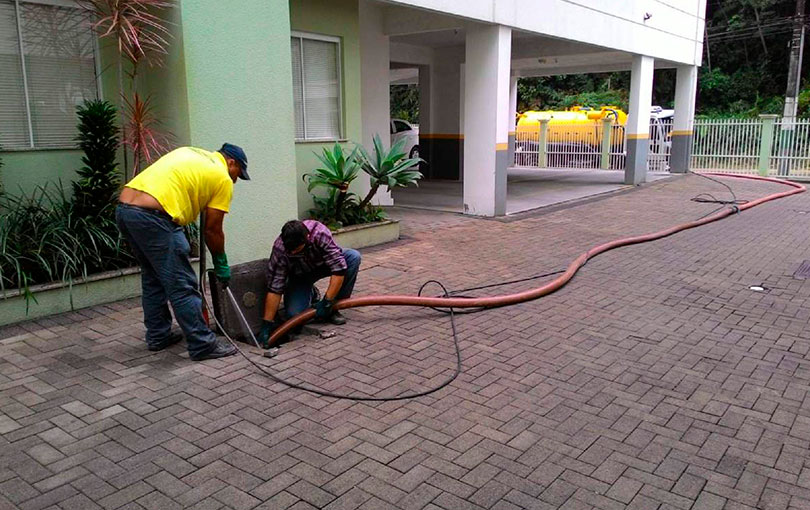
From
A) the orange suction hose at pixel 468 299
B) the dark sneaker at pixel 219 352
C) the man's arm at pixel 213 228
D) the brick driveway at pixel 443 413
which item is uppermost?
the man's arm at pixel 213 228

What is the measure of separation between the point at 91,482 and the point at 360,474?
1332 mm

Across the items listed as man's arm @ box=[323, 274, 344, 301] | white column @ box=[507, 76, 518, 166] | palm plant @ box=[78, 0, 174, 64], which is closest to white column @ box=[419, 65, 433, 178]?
white column @ box=[507, 76, 518, 166]

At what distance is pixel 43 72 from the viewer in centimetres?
641

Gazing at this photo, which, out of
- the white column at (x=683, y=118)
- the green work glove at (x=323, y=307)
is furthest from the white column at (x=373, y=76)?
the white column at (x=683, y=118)

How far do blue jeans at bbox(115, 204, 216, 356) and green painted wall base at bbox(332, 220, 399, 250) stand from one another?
11.9ft

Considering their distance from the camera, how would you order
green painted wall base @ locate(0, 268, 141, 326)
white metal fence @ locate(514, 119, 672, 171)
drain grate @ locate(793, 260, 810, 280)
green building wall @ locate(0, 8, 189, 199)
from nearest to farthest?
green painted wall base @ locate(0, 268, 141, 326) < green building wall @ locate(0, 8, 189, 199) < drain grate @ locate(793, 260, 810, 280) < white metal fence @ locate(514, 119, 672, 171)

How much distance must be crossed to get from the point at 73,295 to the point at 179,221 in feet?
6.16

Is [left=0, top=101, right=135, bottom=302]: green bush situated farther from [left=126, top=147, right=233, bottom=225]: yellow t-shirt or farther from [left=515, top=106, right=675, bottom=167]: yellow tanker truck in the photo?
[left=515, top=106, right=675, bottom=167]: yellow tanker truck

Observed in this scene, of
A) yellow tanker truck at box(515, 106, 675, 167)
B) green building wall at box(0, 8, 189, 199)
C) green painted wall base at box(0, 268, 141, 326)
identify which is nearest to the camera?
green painted wall base at box(0, 268, 141, 326)

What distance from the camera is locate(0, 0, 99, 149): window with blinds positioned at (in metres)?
6.17

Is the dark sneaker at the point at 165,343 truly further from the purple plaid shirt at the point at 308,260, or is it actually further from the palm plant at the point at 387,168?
the palm plant at the point at 387,168

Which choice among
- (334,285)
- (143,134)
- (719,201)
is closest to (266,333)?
(334,285)

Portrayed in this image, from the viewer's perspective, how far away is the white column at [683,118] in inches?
801

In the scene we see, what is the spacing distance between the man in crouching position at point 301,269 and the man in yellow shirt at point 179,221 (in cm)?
42
